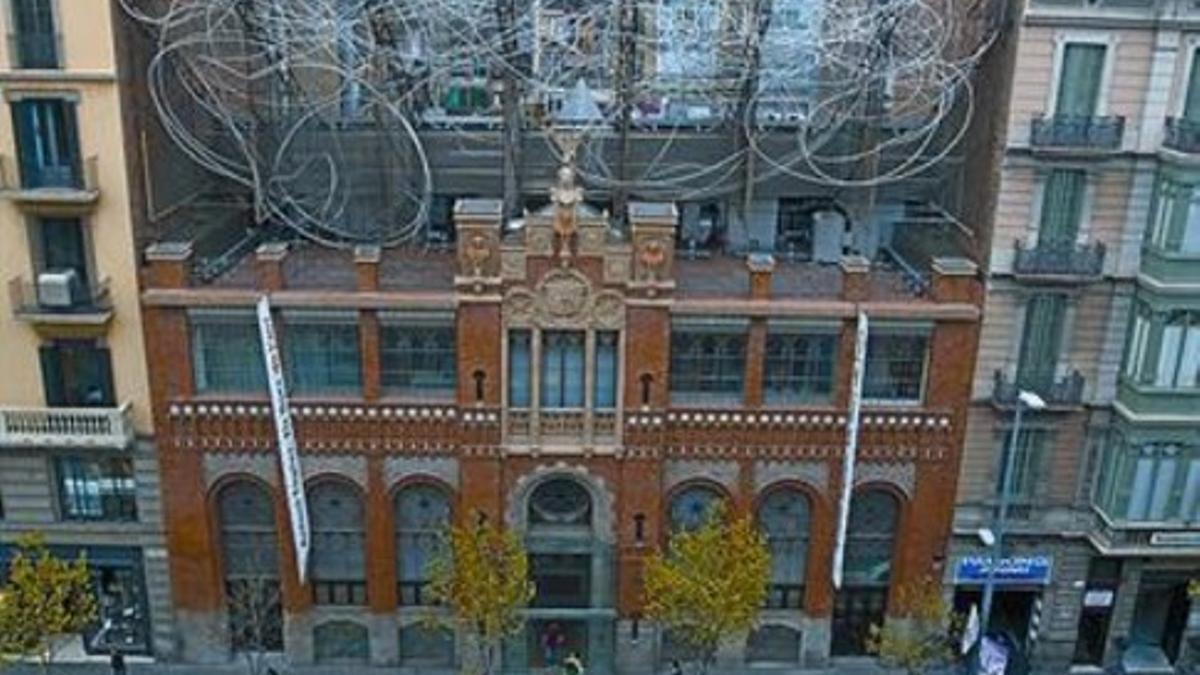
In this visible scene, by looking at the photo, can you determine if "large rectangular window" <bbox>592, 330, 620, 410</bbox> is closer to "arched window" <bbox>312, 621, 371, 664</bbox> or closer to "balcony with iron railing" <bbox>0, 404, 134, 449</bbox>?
"arched window" <bbox>312, 621, 371, 664</bbox>

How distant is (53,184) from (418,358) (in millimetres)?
11629

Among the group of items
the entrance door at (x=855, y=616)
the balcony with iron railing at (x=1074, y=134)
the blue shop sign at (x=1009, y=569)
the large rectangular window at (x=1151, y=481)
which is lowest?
the entrance door at (x=855, y=616)

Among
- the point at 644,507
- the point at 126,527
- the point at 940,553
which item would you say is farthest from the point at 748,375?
the point at 126,527

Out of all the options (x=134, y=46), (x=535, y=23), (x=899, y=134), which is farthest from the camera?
(x=899, y=134)

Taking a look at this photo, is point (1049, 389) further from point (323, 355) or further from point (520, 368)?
point (323, 355)

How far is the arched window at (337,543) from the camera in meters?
40.1

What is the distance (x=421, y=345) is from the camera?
38.5 meters

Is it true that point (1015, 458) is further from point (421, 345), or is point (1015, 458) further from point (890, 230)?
point (421, 345)

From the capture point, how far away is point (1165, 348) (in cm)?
3791

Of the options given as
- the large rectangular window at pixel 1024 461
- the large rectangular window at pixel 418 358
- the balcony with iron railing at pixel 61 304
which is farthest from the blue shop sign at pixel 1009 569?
the balcony with iron railing at pixel 61 304

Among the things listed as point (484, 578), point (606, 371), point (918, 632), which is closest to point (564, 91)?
point (606, 371)

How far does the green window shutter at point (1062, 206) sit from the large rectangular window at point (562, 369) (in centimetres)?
1431

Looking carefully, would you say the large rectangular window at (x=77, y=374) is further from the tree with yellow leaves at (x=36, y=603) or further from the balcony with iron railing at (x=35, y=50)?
the balcony with iron railing at (x=35, y=50)

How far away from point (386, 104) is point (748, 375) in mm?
14245
